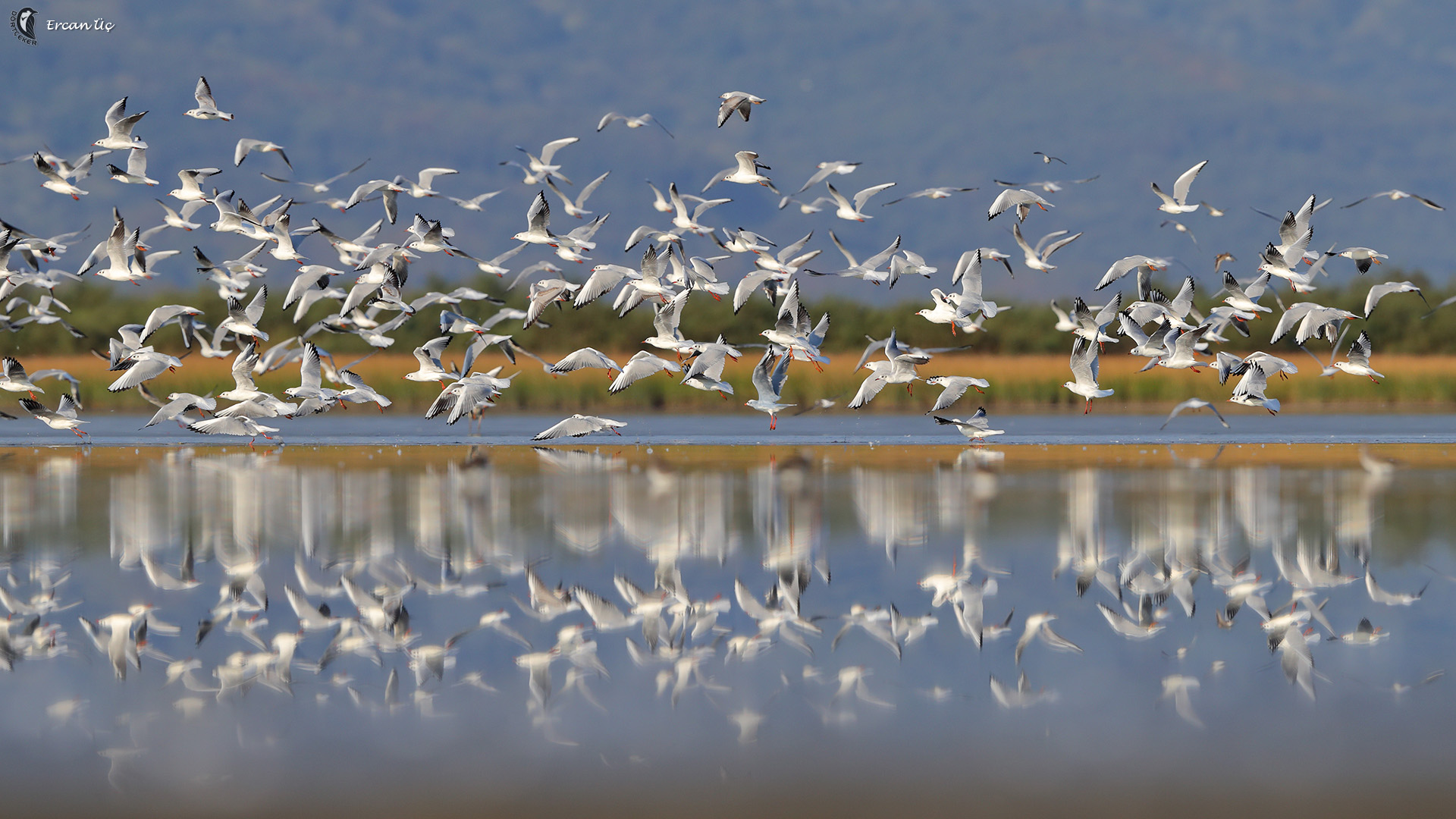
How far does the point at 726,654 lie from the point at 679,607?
162cm

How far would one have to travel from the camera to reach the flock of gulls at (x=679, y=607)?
9.17 m

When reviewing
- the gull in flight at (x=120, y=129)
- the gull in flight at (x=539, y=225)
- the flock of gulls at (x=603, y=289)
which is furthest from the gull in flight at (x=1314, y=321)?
the gull in flight at (x=120, y=129)

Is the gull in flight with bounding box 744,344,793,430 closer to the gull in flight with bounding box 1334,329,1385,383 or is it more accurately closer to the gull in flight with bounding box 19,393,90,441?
the gull in flight with bounding box 1334,329,1385,383

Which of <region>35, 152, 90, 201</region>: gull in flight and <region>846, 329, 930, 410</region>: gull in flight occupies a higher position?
A: <region>35, 152, 90, 201</region>: gull in flight

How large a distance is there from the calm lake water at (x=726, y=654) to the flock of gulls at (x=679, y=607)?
5cm

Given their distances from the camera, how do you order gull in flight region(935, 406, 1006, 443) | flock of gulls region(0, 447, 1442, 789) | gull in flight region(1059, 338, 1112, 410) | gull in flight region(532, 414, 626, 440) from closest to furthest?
flock of gulls region(0, 447, 1442, 789) → gull in flight region(532, 414, 626, 440) → gull in flight region(935, 406, 1006, 443) → gull in flight region(1059, 338, 1112, 410)

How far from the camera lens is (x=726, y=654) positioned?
10266 millimetres

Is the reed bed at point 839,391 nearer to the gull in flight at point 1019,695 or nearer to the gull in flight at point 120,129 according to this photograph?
the gull in flight at point 120,129

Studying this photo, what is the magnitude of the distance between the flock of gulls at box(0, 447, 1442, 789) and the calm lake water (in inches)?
1.9

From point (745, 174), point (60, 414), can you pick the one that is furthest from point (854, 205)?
point (60, 414)

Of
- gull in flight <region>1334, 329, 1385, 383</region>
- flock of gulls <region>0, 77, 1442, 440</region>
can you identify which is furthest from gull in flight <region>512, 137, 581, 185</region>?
gull in flight <region>1334, 329, 1385, 383</region>

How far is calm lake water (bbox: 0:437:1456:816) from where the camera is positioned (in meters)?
7.61

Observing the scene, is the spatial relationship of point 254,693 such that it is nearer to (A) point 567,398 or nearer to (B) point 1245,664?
(B) point 1245,664

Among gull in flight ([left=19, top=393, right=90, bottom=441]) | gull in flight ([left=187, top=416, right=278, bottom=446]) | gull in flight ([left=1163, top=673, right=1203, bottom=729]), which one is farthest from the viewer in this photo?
gull in flight ([left=19, top=393, right=90, bottom=441])
